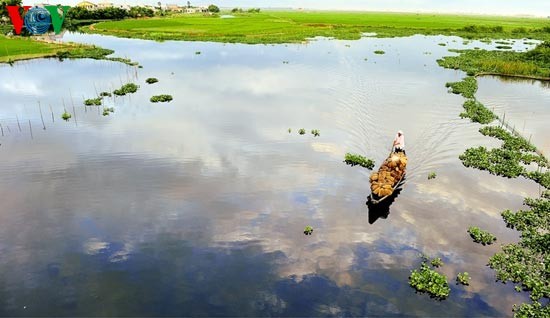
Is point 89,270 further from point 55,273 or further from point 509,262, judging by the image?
point 509,262

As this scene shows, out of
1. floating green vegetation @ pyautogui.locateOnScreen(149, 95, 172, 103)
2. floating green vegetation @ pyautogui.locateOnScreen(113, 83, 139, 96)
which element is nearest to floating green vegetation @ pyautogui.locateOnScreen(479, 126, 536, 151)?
floating green vegetation @ pyautogui.locateOnScreen(149, 95, 172, 103)

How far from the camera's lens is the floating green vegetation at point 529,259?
18.1m

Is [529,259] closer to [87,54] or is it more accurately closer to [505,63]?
[505,63]

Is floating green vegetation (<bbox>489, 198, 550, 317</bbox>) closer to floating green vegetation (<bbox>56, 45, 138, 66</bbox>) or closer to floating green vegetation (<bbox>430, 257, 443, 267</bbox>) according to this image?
floating green vegetation (<bbox>430, 257, 443, 267</bbox>)

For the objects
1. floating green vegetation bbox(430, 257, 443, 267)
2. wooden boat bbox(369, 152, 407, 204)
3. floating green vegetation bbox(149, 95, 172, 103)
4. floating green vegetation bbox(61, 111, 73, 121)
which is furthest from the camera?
floating green vegetation bbox(149, 95, 172, 103)

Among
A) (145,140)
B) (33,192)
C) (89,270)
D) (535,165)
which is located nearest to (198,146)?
(145,140)

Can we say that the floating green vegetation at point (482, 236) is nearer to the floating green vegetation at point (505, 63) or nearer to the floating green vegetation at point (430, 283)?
the floating green vegetation at point (430, 283)

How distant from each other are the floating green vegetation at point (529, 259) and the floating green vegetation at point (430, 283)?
3266 millimetres

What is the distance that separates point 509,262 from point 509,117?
3332cm

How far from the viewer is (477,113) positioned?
46812 mm

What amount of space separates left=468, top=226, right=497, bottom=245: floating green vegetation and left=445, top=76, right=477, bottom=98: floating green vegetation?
39042 mm

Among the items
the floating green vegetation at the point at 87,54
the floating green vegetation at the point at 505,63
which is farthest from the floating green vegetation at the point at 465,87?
the floating green vegetation at the point at 87,54

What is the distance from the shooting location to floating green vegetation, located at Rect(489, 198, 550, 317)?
18.1 m

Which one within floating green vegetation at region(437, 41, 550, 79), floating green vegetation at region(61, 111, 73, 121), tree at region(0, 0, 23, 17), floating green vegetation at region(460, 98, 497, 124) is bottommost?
floating green vegetation at region(460, 98, 497, 124)
